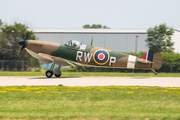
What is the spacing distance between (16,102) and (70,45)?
14553 mm

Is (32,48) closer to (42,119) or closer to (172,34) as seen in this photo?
(42,119)

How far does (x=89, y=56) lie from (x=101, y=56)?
115 centimetres

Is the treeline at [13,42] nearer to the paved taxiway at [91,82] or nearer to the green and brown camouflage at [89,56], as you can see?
the green and brown camouflage at [89,56]

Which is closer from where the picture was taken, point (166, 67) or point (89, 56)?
point (89, 56)

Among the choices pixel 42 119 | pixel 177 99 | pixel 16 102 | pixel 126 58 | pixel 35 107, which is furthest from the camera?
pixel 126 58

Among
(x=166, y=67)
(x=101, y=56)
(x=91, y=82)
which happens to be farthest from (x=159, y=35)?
(x=91, y=82)

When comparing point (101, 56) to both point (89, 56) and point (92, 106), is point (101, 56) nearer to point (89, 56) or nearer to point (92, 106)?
point (89, 56)

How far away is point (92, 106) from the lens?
29.2 feet

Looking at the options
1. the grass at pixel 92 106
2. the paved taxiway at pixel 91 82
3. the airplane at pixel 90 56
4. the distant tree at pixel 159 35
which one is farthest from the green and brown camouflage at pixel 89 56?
the distant tree at pixel 159 35

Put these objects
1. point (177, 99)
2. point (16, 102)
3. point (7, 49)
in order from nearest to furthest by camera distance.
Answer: point (16, 102), point (177, 99), point (7, 49)

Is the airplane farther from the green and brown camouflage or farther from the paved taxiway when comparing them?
the paved taxiway

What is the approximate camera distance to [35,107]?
28.4 feet

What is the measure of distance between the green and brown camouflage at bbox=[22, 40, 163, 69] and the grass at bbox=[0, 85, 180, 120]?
12226 mm

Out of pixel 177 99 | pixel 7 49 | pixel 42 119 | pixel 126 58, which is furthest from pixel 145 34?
pixel 42 119
